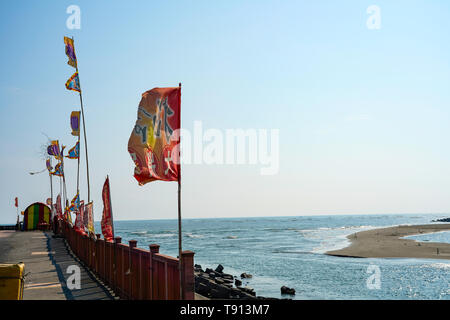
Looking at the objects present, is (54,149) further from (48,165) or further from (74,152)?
(48,165)

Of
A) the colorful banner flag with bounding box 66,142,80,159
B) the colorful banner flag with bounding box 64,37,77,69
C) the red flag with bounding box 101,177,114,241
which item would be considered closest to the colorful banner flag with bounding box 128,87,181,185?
the red flag with bounding box 101,177,114,241

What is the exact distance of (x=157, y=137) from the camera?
7.88 meters

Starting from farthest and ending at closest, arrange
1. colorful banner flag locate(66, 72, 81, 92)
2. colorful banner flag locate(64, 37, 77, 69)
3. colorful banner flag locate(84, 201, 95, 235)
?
colorful banner flag locate(66, 72, 81, 92), colorful banner flag locate(64, 37, 77, 69), colorful banner flag locate(84, 201, 95, 235)

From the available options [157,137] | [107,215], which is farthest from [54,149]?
[157,137]

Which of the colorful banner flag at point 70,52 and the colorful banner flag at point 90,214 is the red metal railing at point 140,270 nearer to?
the colorful banner flag at point 90,214

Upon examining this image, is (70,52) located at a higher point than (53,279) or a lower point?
higher

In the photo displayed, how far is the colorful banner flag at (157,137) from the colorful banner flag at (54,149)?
1080 inches

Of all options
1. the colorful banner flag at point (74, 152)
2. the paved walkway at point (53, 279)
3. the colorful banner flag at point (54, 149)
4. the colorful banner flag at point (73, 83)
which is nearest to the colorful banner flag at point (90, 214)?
the paved walkway at point (53, 279)

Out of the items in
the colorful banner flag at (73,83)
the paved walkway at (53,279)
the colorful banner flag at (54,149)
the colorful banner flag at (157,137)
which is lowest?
the paved walkway at (53,279)

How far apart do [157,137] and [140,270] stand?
325 centimetres

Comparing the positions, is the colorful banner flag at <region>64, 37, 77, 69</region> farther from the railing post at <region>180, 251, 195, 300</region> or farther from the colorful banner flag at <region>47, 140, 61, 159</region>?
the railing post at <region>180, 251, 195, 300</region>

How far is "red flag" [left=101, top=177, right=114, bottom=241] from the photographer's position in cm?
1155

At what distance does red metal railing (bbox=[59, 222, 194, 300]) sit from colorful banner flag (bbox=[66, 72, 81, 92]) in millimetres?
8297

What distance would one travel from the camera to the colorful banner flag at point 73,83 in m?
20.2
